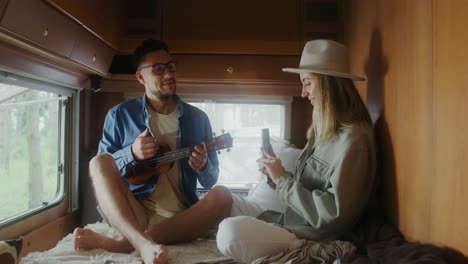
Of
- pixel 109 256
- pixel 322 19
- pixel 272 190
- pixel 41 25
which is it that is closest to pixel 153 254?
pixel 109 256

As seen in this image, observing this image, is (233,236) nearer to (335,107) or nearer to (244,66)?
(335,107)

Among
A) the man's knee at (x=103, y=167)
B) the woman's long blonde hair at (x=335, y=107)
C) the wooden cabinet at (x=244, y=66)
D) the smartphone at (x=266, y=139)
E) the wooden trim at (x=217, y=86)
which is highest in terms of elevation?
the wooden cabinet at (x=244, y=66)

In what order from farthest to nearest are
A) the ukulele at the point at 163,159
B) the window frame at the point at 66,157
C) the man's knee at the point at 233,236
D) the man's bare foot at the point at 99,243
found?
the window frame at the point at 66,157
the ukulele at the point at 163,159
the man's bare foot at the point at 99,243
the man's knee at the point at 233,236

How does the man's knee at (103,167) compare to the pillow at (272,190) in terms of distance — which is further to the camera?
the pillow at (272,190)

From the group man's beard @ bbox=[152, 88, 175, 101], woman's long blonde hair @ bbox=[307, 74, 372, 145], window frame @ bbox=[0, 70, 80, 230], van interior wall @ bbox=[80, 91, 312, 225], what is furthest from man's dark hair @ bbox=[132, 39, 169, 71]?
woman's long blonde hair @ bbox=[307, 74, 372, 145]

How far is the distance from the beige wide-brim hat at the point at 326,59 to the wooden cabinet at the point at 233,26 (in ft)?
2.51

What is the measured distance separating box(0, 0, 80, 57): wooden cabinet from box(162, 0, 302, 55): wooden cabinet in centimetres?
80

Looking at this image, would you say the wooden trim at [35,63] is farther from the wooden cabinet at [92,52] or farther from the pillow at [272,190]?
the pillow at [272,190]

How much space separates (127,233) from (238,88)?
1.38 meters

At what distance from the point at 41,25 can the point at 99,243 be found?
96 cm

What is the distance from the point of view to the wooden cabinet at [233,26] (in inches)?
101

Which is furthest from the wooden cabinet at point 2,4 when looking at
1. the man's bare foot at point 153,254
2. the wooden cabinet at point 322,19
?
the wooden cabinet at point 322,19

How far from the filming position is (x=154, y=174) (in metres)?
2.09

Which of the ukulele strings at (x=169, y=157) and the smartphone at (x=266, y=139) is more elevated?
the smartphone at (x=266, y=139)
